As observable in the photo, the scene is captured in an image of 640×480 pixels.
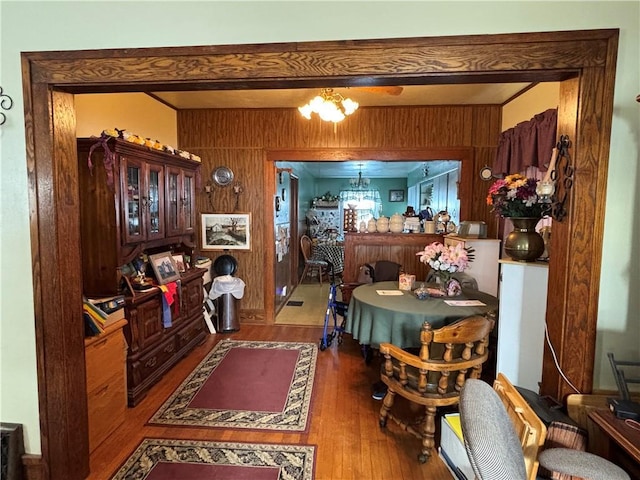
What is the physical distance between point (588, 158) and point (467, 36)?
710 mm

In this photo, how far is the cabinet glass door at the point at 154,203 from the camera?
10.0ft

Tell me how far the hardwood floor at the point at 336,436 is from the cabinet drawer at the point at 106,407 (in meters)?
0.06

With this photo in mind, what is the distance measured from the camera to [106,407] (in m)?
2.36

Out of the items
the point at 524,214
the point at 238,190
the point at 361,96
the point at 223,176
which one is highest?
the point at 361,96

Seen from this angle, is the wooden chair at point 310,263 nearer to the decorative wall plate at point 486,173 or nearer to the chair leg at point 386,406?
the decorative wall plate at point 486,173

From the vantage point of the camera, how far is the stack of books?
216cm

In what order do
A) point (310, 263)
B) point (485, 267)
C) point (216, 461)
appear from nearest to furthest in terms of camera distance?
point (216, 461) → point (485, 267) → point (310, 263)

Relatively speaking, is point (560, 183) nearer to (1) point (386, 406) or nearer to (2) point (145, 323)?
(1) point (386, 406)

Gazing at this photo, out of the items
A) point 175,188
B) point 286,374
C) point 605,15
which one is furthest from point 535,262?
point 175,188

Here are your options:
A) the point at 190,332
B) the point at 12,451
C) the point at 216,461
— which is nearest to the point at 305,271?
the point at 190,332

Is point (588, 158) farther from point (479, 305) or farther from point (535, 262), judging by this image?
point (479, 305)

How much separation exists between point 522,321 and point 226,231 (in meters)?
3.45

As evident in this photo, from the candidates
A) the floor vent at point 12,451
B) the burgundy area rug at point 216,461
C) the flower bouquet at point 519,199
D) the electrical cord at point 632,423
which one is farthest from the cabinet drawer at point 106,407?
the flower bouquet at point 519,199

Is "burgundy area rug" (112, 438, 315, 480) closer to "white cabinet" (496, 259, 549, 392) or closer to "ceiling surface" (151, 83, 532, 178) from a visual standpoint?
"white cabinet" (496, 259, 549, 392)
